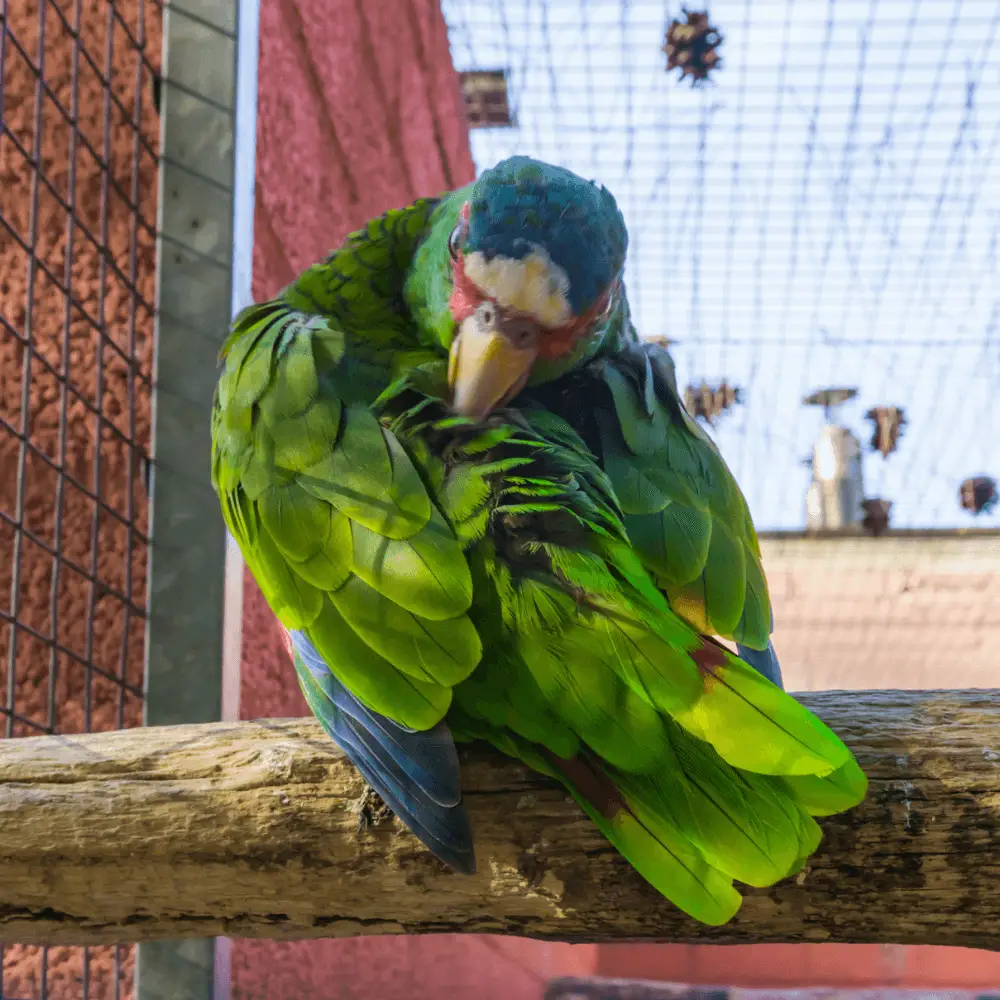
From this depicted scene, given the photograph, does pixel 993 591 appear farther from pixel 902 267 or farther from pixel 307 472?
pixel 307 472

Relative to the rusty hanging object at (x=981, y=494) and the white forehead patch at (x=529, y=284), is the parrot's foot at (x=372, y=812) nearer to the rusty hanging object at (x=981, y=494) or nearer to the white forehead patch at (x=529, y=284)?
the white forehead patch at (x=529, y=284)

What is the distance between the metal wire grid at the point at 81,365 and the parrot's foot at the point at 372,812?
23.5 inches

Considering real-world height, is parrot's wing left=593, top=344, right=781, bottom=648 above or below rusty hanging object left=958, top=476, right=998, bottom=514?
below

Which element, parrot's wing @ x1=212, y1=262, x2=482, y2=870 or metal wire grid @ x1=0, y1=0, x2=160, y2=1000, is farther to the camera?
metal wire grid @ x1=0, y1=0, x2=160, y2=1000

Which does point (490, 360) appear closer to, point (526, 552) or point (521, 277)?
point (521, 277)

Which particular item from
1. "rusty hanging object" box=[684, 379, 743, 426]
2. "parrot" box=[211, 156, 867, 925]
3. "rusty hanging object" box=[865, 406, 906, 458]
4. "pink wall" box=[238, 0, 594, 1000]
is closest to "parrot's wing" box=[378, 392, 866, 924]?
"parrot" box=[211, 156, 867, 925]

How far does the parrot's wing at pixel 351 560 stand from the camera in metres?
0.65

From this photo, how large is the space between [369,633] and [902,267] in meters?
1.94

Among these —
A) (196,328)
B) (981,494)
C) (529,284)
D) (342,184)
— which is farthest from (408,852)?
(981,494)

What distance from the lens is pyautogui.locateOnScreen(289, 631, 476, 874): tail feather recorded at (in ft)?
2.04

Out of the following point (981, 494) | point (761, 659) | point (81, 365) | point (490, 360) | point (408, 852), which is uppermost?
point (981, 494)

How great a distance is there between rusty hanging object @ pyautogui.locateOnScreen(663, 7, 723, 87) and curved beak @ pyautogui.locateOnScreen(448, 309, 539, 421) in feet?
4.09

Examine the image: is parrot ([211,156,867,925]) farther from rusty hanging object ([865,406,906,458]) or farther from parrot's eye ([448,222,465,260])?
rusty hanging object ([865,406,906,458])

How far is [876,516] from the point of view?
108 inches
